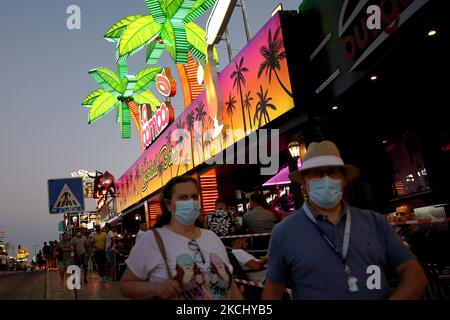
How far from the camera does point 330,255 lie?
103 inches

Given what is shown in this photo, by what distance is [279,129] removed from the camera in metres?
10.5

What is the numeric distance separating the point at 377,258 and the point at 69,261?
15.5m

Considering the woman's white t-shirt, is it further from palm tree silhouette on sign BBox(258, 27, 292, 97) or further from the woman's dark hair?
palm tree silhouette on sign BBox(258, 27, 292, 97)

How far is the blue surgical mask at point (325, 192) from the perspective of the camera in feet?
9.29

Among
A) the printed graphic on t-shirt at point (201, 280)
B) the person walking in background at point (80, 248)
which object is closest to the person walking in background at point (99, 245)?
the person walking in background at point (80, 248)

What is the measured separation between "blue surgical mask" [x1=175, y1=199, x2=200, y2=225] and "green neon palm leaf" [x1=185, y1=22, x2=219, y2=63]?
17597 millimetres

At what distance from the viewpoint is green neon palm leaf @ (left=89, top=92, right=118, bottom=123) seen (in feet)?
98.8

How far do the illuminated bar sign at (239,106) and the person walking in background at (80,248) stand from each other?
14.0 ft

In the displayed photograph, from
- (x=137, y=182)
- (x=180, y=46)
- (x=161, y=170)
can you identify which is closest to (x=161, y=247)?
(x=180, y=46)

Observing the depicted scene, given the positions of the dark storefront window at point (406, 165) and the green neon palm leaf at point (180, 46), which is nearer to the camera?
the dark storefront window at point (406, 165)

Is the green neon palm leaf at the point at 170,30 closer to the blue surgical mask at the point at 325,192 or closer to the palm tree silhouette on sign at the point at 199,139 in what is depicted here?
the palm tree silhouette on sign at the point at 199,139

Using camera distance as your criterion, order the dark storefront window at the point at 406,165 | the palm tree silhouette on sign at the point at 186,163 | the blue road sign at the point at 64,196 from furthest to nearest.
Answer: the palm tree silhouette on sign at the point at 186,163, the dark storefront window at the point at 406,165, the blue road sign at the point at 64,196

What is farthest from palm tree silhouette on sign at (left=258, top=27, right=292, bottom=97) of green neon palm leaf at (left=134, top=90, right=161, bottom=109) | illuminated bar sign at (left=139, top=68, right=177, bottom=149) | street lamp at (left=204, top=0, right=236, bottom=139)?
green neon palm leaf at (left=134, top=90, right=161, bottom=109)
